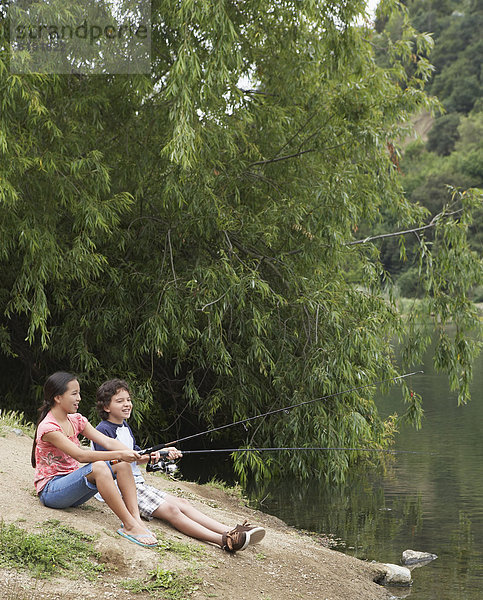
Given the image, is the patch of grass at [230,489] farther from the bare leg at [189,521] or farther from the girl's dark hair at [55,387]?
the girl's dark hair at [55,387]

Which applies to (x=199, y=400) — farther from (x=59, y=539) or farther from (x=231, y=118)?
(x=59, y=539)

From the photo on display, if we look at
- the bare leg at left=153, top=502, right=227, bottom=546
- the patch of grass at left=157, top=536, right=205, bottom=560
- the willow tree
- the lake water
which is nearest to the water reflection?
the lake water

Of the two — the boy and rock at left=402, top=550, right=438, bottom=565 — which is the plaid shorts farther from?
rock at left=402, top=550, right=438, bottom=565

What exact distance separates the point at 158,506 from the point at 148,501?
0.08m

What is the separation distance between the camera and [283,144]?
32.4ft

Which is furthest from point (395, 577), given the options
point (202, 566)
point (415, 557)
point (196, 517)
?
point (202, 566)

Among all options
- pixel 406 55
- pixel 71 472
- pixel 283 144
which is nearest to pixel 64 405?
pixel 71 472

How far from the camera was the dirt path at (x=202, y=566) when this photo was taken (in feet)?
14.3

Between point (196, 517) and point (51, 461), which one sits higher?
point (51, 461)

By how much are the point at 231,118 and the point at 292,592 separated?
19.5 feet

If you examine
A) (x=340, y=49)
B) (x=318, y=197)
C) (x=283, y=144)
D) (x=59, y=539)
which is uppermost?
(x=340, y=49)

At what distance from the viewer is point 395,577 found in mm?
6105

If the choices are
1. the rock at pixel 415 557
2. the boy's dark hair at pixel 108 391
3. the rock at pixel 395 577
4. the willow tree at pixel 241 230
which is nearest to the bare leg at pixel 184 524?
the boy's dark hair at pixel 108 391

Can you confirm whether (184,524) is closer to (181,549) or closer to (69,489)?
(181,549)
